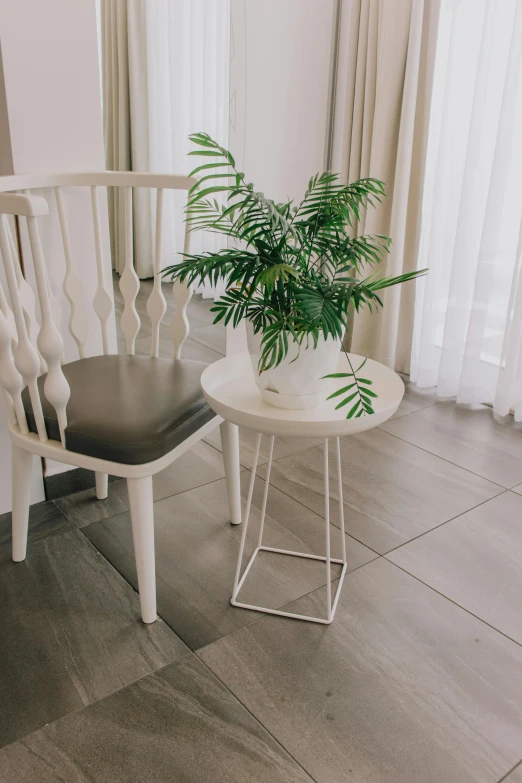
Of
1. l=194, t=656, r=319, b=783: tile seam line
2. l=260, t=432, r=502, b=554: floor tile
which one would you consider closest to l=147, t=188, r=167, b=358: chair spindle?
l=260, t=432, r=502, b=554: floor tile

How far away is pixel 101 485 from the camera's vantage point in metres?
1.95

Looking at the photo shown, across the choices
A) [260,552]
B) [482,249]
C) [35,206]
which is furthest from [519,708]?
[482,249]

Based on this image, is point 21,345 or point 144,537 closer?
point 21,345

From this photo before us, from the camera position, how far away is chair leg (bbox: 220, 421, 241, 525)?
1.72 metres

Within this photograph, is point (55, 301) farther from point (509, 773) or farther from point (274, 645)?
point (509, 773)

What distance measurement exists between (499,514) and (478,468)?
28cm

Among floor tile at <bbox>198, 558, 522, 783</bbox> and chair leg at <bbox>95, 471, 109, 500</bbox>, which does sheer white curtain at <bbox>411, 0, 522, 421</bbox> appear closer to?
floor tile at <bbox>198, 558, 522, 783</bbox>

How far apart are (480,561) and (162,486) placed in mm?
949

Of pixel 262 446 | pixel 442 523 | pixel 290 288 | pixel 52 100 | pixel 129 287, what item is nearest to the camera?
pixel 290 288

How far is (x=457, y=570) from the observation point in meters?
1.69

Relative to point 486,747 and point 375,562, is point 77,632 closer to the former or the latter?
point 375,562

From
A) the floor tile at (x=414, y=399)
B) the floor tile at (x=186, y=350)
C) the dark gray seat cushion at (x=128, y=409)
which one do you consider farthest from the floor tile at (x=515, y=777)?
the floor tile at (x=186, y=350)

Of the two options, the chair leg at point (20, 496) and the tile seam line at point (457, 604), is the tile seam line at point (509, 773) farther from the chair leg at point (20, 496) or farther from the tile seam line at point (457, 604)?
the chair leg at point (20, 496)

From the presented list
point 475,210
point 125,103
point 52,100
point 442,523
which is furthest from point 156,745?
point 125,103
